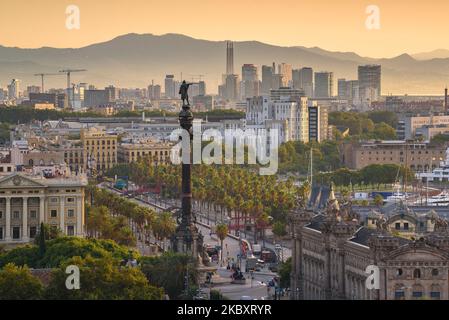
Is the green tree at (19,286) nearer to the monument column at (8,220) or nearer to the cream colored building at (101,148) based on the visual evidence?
the monument column at (8,220)

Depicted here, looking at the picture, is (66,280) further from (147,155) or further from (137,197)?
(147,155)

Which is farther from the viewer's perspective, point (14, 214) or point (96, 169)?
point (96, 169)

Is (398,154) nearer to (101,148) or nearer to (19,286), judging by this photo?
(101,148)

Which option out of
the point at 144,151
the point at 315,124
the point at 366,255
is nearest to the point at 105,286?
the point at 366,255

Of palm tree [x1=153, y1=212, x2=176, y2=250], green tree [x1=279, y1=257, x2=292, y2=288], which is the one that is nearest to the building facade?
palm tree [x1=153, y1=212, x2=176, y2=250]

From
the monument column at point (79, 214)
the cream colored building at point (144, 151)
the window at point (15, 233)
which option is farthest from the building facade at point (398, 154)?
the window at point (15, 233)

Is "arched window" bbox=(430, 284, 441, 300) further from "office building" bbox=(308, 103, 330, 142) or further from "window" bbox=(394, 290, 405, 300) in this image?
"office building" bbox=(308, 103, 330, 142)

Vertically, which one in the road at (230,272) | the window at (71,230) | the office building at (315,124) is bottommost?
the road at (230,272)
